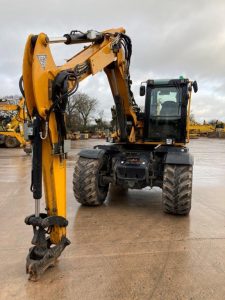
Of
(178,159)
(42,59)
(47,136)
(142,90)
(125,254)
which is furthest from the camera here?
(142,90)

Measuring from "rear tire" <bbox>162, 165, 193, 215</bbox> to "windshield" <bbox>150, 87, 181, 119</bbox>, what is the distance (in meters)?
1.66

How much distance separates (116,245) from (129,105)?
11.0ft

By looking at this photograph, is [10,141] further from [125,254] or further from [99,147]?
[125,254]

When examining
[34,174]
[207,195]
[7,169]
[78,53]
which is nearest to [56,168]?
[34,174]

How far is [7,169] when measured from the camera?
12828 millimetres

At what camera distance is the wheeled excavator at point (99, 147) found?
151 inches

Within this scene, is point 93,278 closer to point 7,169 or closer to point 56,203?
point 56,203

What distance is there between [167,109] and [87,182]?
8.22ft

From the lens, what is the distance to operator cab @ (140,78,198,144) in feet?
24.3

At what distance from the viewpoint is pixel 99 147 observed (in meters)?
7.64

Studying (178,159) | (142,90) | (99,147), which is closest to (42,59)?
(178,159)

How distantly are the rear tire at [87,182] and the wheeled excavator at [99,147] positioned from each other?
0.07ft

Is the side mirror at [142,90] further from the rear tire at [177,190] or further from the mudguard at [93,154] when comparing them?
the rear tire at [177,190]

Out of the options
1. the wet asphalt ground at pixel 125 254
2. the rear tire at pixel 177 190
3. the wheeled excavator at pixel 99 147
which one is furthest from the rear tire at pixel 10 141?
the rear tire at pixel 177 190
